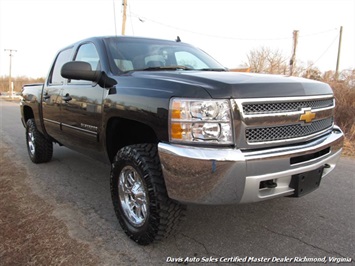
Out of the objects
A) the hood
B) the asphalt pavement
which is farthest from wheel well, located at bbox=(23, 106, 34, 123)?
the hood

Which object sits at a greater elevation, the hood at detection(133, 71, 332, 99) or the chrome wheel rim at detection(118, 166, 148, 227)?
the hood at detection(133, 71, 332, 99)

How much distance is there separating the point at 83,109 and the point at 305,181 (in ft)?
7.79

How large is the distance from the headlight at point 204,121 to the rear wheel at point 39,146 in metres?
3.78

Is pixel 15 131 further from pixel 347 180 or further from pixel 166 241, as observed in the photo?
pixel 347 180

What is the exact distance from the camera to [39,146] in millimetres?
5309

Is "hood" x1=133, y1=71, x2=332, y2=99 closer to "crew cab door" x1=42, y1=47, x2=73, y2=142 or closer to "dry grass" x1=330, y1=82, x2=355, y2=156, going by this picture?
"crew cab door" x1=42, y1=47, x2=73, y2=142

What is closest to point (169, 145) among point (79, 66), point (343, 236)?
point (79, 66)

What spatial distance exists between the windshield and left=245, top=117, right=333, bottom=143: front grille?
145cm

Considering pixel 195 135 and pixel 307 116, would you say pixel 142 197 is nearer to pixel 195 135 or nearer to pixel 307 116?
pixel 195 135

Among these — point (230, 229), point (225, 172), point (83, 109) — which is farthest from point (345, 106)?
point (225, 172)

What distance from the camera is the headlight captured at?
2203 millimetres

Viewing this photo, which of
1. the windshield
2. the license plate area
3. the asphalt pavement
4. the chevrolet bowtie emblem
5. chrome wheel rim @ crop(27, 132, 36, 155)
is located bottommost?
the asphalt pavement

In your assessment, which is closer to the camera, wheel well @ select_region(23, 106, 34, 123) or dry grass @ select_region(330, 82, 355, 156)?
wheel well @ select_region(23, 106, 34, 123)

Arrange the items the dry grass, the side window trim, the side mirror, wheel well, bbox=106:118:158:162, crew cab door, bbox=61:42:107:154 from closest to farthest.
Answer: wheel well, bbox=106:118:158:162 < the side mirror < crew cab door, bbox=61:42:107:154 < the side window trim < the dry grass
